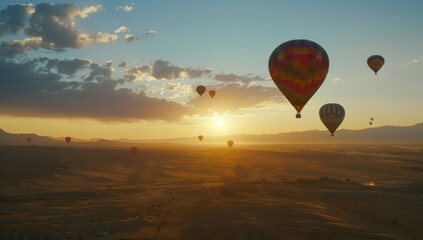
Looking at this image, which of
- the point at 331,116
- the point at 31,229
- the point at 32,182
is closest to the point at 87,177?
the point at 32,182

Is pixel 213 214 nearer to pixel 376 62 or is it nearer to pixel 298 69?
pixel 298 69

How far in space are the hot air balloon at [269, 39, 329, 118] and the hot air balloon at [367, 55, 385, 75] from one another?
823 inches

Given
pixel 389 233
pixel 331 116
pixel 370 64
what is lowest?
pixel 389 233

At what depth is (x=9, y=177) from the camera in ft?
149

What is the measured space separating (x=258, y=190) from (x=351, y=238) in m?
15.1

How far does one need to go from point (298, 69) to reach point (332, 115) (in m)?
21.2

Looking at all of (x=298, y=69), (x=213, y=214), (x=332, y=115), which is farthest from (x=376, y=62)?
(x=213, y=214)

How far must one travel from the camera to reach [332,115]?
52.8m

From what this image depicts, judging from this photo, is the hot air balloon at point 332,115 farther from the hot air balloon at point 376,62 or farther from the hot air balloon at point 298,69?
the hot air balloon at point 298,69

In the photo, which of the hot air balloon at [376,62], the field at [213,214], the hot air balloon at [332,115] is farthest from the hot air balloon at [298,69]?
the hot air balloon at [376,62]

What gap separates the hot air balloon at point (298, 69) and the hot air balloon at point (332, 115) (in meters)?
18.5

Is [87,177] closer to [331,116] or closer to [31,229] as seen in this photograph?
[31,229]

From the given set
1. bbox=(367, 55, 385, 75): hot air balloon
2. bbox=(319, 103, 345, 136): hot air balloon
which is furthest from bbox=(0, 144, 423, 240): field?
bbox=(367, 55, 385, 75): hot air balloon

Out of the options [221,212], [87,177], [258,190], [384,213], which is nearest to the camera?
[221,212]
